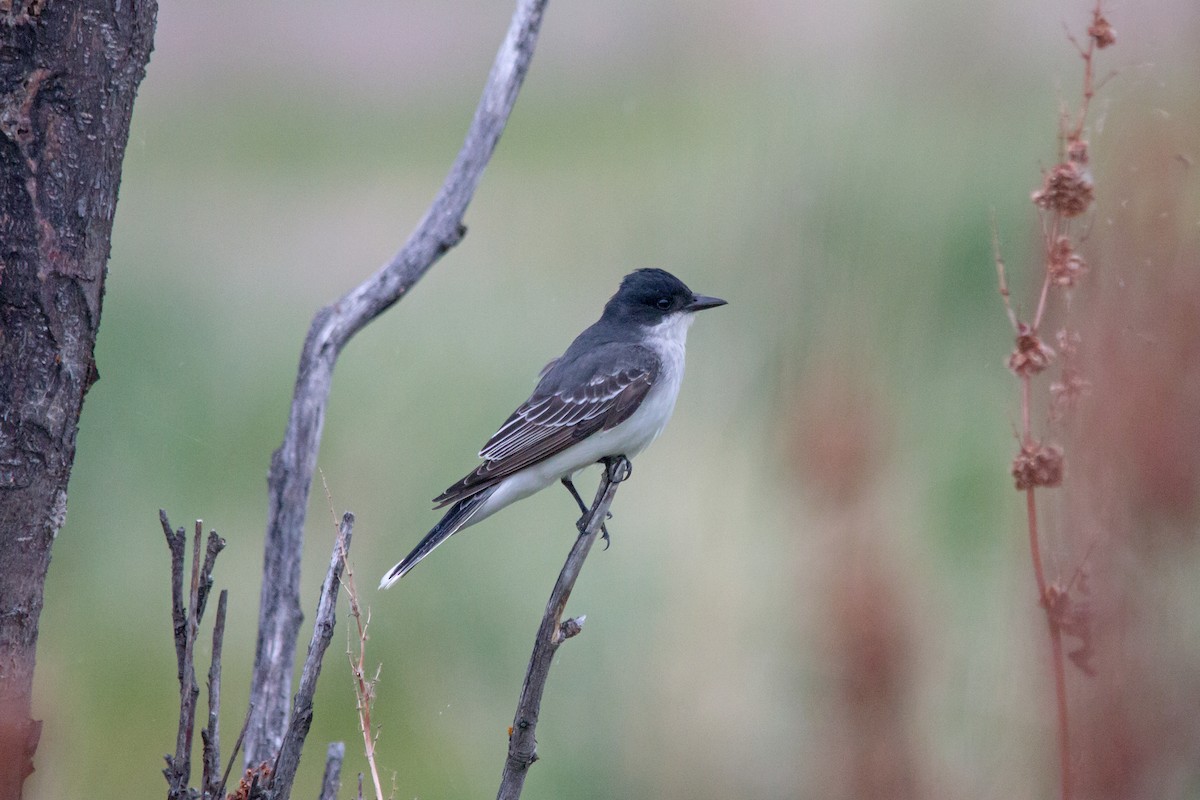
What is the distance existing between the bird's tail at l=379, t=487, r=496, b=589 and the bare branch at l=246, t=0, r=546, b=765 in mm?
375

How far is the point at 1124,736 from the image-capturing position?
123 centimetres

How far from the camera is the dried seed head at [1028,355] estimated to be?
178 centimetres

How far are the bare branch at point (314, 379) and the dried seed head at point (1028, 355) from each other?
1690 millimetres

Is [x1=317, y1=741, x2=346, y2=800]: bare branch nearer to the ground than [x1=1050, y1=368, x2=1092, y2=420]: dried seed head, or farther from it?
nearer to the ground

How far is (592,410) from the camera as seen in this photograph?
3832 millimetres

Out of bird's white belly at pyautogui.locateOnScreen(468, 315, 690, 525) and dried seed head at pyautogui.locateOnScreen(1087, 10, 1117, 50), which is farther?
bird's white belly at pyautogui.locateOnScreen(468, 315, 690, 525)

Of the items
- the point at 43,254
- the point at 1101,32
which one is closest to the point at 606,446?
the point at 43,254

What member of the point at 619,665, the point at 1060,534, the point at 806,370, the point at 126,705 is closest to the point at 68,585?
the point at 126,705

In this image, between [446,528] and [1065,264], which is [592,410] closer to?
[446,528]

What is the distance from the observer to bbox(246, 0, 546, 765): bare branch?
9.32ft

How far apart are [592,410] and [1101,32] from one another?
7.32 feet

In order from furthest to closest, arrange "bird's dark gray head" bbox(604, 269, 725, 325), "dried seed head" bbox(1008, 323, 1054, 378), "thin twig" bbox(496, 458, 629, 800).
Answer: "bird's dark gray head" bbox(604, 269, 725, 325) < "thin twig" bbox(496, 458, 629, 800) < "dried seed head" bbox(1008, 323, 1054, 378)

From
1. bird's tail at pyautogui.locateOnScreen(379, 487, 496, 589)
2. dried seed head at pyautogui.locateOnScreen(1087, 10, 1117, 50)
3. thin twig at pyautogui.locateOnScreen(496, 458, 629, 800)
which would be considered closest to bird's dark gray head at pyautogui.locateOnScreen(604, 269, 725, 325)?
bird's tail at pyautogui.locateOnScreen(379, 487, 496, 589)

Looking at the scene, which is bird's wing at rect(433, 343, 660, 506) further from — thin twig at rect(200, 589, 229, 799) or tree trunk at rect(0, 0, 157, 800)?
thin twig at rect(200, 589, 229, 799)
